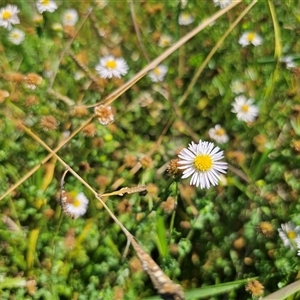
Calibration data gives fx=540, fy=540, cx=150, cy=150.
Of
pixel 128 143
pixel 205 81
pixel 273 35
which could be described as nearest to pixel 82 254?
pixel 128 143

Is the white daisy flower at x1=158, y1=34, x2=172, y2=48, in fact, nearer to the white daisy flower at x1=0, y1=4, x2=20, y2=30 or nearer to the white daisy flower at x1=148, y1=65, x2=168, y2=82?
the white daisy flower at x1=148, y1=65, x2=168, y2=82

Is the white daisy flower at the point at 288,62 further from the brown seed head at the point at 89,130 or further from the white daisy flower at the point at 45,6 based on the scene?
the white daisy flower at the point at 45,6

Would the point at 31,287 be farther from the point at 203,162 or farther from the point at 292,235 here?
the point at 292,235

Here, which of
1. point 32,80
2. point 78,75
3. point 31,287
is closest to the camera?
point 31,287

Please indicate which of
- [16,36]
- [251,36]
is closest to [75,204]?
[16,36]

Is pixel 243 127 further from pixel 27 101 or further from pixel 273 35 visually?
pixel 27 101

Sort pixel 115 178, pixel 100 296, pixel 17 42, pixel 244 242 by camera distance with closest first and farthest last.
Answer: pixel 100 296, pixel 244 242, pixel 115 178, pixel 17 42
